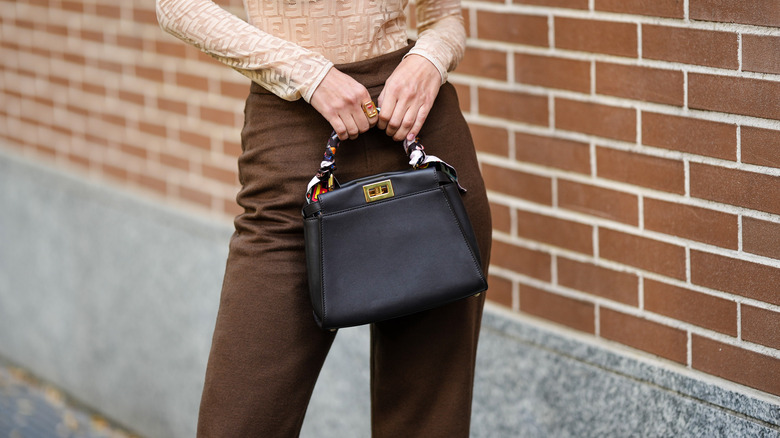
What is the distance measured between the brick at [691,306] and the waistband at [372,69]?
0.94m

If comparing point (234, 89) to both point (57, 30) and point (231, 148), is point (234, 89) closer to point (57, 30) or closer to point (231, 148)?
point (231, 148)

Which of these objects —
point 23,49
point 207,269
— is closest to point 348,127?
point 207,269

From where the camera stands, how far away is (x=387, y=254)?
2.00m

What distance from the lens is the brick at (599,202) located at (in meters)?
2.63

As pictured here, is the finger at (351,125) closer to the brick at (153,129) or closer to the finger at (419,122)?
the finger at (419,122)

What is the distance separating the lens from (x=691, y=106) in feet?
7.90

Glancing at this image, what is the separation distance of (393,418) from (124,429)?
2.45 meters

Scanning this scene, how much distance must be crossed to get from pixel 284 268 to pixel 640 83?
40.0 inches

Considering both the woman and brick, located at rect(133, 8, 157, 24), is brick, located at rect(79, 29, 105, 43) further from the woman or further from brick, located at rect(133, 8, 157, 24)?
the woman

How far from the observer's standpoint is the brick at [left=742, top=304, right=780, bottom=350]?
2334 mm

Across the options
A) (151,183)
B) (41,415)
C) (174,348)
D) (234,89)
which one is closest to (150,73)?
(151,183)

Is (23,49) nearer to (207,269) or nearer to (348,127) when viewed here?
(207,269)

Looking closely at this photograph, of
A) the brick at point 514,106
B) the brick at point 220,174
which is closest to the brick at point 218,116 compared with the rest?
the brick at point 220,174

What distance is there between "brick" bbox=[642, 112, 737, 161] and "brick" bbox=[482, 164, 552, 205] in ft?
1.25
